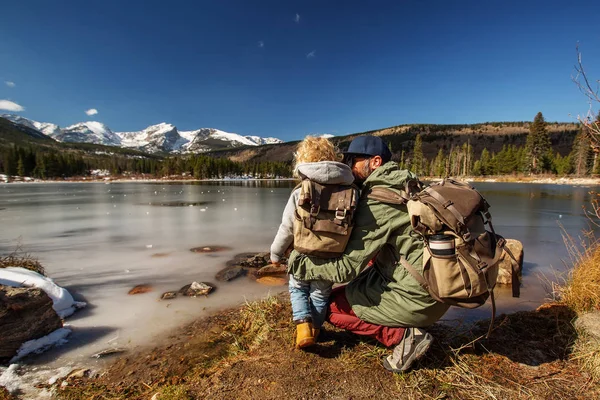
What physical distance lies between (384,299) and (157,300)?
4.04 metres

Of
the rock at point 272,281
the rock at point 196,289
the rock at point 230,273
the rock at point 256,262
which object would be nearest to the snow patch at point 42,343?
the rock at point 196,289

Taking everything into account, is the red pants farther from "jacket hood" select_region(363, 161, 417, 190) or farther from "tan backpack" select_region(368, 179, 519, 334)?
"jacket hood" select_region(363, 161, 417, 190)

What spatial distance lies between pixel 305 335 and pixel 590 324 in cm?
284

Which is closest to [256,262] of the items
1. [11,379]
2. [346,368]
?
[11,379]

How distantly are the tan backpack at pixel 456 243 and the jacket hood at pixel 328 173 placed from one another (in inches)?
20.0

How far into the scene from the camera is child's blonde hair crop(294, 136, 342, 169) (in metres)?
2.51

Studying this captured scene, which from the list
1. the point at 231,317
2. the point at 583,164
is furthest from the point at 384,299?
the point at 583,164

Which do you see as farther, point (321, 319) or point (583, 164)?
point (583, 164)

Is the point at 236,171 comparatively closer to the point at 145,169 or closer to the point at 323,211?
the point at 145,169

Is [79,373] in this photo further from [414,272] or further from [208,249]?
[208,249]

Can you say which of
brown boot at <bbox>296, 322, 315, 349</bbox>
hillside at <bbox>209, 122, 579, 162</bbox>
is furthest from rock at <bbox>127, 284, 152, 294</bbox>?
hillside at <bbox>209, 122, 579, 162</bbox>

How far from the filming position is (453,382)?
2215 millimetres

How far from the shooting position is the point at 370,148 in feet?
8.43

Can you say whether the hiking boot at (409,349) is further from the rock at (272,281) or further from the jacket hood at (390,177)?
the rock at (272,281)
